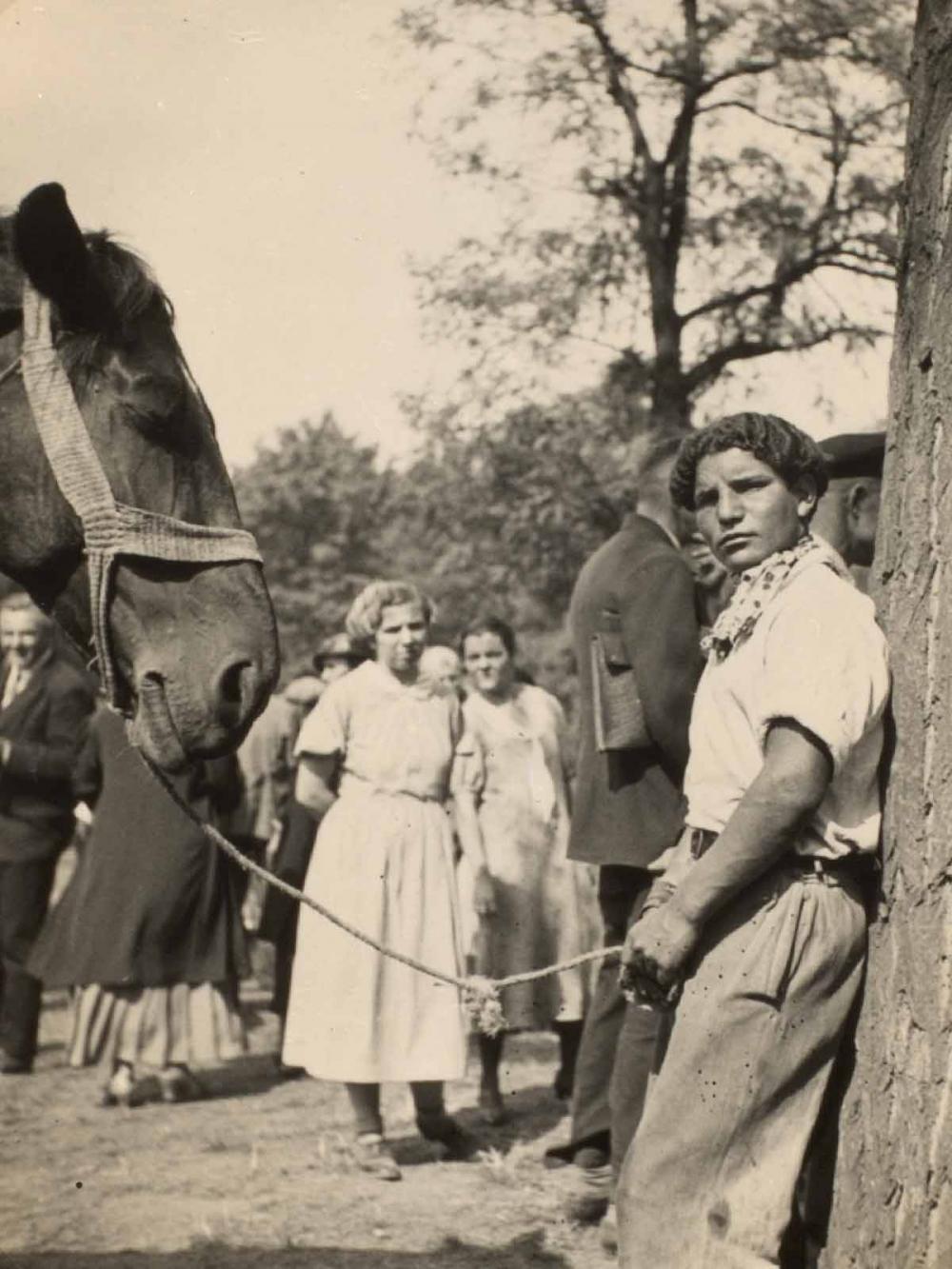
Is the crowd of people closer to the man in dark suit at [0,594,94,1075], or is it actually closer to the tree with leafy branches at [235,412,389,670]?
the man in dark suit at [0,594,94,1075]

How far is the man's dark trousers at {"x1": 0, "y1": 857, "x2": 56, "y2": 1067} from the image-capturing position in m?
7.64

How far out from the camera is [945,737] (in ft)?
8.53

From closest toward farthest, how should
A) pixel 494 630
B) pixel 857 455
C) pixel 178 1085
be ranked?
pixel 857 455 → pixel 178 1085 → pixel 494 630

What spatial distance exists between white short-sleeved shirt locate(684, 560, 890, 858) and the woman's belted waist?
3.30 metres

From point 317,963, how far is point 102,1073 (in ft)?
5.73

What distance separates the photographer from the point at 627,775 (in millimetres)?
4656

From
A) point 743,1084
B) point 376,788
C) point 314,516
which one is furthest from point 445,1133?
point 314,516

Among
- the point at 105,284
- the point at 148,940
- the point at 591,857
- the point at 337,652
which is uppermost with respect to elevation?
the point at 105,284

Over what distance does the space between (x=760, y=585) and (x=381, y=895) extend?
3.45 m

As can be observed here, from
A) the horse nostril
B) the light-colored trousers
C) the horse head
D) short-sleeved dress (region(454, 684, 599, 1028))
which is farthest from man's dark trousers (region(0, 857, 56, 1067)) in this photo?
the light-colored trousers

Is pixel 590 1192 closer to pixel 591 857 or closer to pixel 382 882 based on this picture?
pixel 591 857

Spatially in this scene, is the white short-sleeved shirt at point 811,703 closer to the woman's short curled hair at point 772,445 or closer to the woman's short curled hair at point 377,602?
the woman's short curled hair at point 772,445

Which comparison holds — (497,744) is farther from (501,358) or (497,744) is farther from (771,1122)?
(501,358)

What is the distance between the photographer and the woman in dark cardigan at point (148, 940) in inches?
278
